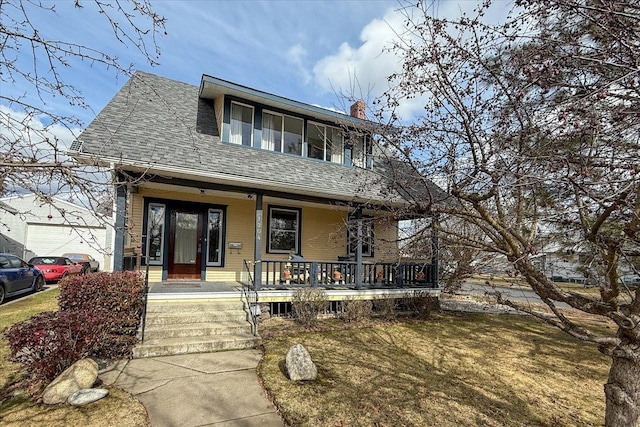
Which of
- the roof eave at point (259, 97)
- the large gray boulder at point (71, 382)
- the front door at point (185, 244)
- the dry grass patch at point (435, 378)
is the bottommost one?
the dry grass patch at point (435, 378)

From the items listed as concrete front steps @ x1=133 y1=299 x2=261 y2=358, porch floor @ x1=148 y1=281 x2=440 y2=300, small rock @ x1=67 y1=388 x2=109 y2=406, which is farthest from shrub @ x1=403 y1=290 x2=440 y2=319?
small rock @ x1=67 y1=388 x2=109 y2=406

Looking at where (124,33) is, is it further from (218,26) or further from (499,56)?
(499,56)

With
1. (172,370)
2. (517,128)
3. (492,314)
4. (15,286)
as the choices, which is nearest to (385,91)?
(517,128)

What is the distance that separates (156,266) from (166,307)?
9.73 feet

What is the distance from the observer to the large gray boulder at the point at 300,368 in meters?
5.00

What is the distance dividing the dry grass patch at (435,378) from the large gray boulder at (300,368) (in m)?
0.14

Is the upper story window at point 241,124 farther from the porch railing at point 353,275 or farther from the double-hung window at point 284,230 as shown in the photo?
the porch railing at point 353,275

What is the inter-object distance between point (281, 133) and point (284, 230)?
130 inches

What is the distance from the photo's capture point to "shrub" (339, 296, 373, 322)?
349 inches

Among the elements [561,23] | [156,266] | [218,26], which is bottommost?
[156,266]

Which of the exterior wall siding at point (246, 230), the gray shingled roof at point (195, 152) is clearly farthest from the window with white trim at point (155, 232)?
the gray shingled roof at point (195, 152)

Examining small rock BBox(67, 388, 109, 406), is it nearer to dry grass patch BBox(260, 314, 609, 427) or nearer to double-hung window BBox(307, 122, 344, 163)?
dry grass patch BBox(260, 314, 609, 427)

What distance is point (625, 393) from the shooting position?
3.38m

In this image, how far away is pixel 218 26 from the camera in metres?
5.54
